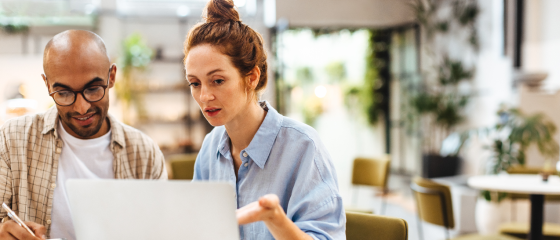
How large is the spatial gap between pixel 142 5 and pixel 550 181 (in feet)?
21.0

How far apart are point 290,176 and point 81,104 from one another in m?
0.70

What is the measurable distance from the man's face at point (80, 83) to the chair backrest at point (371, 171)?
2912 millimetres

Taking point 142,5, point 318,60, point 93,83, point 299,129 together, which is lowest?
point 299,129

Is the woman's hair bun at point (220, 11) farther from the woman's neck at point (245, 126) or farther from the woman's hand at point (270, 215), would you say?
the woman's hand at point (270, 215)

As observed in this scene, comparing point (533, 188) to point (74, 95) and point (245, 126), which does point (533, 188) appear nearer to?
point (245, 126)

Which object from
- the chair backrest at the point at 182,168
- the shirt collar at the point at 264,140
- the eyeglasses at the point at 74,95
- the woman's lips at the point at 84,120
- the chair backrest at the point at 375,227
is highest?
the eyeglasses at the point at 74,95

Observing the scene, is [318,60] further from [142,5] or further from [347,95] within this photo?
[142,5]

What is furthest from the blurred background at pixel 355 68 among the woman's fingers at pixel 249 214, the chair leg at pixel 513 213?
the woman's fingers at pixel 249 214

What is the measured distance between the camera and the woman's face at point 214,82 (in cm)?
113

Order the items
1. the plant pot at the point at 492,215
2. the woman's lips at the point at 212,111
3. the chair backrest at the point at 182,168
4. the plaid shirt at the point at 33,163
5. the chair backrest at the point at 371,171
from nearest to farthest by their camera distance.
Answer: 1. the woman's lips at the point at 212,111
2. the plaid shirt at the point at 33,163
3. the chair backrest at the point at 182,168
4. the chair backrest at the point at 371,171
5. the plant pot at the point at 492,215

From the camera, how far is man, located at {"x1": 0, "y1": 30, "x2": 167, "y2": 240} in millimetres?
1343

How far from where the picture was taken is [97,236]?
95cm

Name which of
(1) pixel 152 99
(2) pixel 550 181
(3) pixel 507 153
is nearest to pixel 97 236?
(2) pixel 550 181

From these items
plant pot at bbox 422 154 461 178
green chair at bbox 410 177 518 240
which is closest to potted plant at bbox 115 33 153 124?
plant pot at bbox 422 154 461 178
